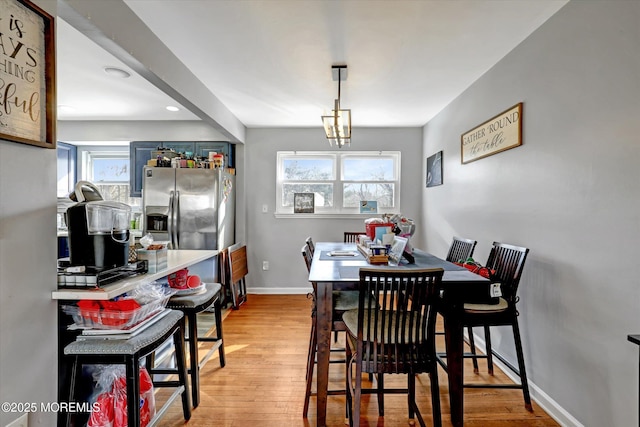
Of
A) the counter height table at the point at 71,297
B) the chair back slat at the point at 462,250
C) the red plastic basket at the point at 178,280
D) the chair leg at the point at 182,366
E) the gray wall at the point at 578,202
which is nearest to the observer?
the counter height table at the point at 71,297

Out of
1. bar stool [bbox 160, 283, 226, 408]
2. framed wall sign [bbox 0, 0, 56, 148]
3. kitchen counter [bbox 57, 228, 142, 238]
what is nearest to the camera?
framed wall sign [bbox 0, 0, 56, 148]

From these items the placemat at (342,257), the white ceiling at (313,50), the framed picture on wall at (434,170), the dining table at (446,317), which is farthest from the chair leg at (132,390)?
the framed picture on wall at (434,170)

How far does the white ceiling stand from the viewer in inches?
72.1

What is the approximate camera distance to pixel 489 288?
182 cm

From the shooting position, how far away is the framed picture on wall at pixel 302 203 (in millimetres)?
4449

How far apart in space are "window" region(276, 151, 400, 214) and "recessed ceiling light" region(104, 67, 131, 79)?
2104mm

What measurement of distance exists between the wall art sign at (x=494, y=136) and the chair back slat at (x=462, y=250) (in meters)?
0.77

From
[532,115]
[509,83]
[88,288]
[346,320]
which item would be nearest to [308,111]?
[509,83]

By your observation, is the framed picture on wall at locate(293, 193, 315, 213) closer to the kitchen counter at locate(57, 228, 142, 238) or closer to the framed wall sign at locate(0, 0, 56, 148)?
the kitchen counter at locate(57, 228, 142, 238)

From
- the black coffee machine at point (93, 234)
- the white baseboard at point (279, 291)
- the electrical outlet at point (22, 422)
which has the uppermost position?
the black coffee machine at point (93, 234)

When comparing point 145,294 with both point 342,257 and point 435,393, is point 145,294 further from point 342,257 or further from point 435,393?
point 435,393

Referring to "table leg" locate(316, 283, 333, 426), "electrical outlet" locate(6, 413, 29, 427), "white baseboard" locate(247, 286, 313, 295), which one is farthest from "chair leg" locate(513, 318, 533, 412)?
"white baseboard" locate(247, 286, 313, 295)

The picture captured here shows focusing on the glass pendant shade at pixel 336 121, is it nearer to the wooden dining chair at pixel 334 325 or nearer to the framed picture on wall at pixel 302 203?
the wooden dining chair at pixel 334 325

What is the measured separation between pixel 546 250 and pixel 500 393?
41.5 inches
